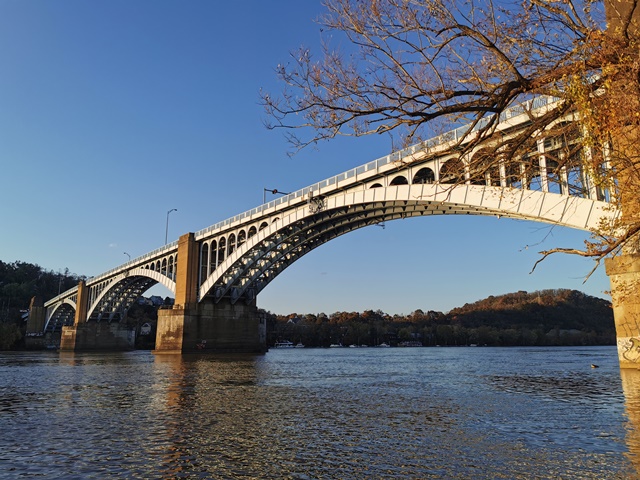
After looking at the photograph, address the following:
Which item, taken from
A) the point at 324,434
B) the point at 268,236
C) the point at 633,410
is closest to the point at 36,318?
the point at 268,236

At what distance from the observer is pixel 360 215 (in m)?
47.2

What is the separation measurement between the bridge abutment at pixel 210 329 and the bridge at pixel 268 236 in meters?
0.12

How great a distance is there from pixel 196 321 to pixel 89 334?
44450 mm

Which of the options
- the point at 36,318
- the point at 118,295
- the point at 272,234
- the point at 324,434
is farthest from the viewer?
the point at 36,318

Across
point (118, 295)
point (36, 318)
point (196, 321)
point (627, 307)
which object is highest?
point (118, 295)

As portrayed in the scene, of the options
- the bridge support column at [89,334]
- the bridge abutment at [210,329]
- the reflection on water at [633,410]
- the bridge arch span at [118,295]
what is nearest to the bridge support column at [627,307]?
the reflection on water at [633,410]

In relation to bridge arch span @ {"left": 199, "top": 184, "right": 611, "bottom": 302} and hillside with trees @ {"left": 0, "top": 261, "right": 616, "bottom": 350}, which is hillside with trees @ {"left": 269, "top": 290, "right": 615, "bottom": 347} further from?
bridge arch span @ {"left": 199, "top": 184, "right": 611, "bottom": 302}

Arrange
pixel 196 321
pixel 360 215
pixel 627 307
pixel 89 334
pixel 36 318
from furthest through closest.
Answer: pixel 36 318 < pixel 89 334 < pixel 196 321 < pixel 360 215 < pixel 627 307

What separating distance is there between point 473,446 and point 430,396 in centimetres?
845

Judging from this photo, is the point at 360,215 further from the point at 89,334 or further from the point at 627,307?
the point at 89,334

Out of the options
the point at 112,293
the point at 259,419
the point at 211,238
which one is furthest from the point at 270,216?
the point at 112,293

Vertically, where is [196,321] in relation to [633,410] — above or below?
above

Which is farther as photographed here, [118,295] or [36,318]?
[36,318]

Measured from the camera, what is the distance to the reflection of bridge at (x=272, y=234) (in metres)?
28.4
